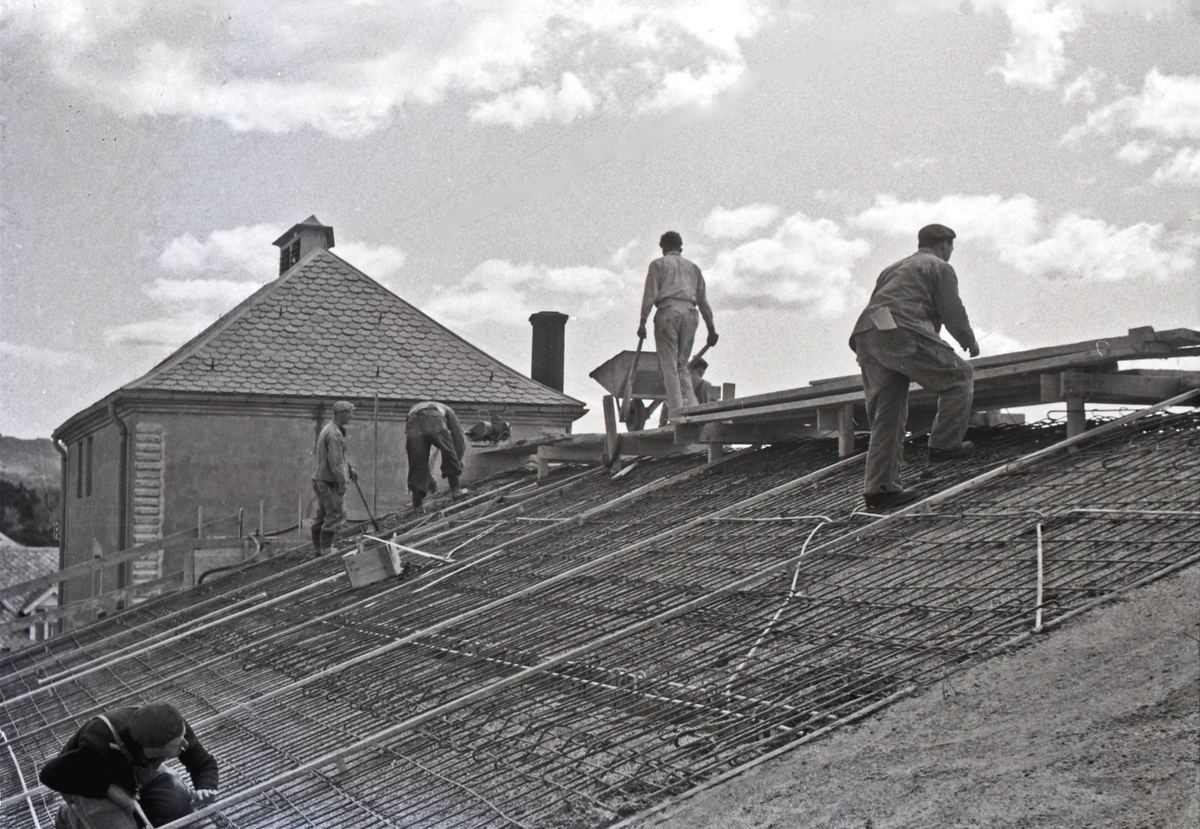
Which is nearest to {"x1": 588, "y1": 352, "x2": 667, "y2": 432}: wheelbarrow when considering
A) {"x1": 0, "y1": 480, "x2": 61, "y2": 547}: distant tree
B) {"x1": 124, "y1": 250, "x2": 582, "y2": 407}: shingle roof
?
{"x1": 124, "y1": 250, "x2": 582, "y2": 407}: shingle roof

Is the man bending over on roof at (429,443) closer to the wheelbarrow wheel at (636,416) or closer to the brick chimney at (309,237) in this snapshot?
the wheelbarrow wheel at (636,416)

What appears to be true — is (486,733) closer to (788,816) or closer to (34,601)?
(788,816)

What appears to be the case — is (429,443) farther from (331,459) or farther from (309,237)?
(309,237)

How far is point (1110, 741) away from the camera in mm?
4090

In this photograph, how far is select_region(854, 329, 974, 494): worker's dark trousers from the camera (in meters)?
6.82

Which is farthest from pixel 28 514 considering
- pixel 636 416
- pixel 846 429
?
pixel 846 429

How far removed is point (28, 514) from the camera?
198 feet

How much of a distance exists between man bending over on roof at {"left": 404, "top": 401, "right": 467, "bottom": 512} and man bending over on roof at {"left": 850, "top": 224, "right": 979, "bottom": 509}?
24.9 ft

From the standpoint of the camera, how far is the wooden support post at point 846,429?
28.4ft

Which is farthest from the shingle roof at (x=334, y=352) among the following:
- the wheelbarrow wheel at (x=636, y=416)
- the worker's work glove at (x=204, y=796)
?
the worker's work glove at (x=204, y=796)

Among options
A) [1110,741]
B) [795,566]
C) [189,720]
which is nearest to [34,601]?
[189,720]

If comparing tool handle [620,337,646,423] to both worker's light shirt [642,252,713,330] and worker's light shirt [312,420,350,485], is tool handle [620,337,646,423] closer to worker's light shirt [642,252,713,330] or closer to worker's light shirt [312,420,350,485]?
worker's light shirt [642,252,713,330]

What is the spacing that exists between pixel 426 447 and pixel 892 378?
26.6ft

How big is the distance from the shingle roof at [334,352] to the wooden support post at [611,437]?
414 inches
